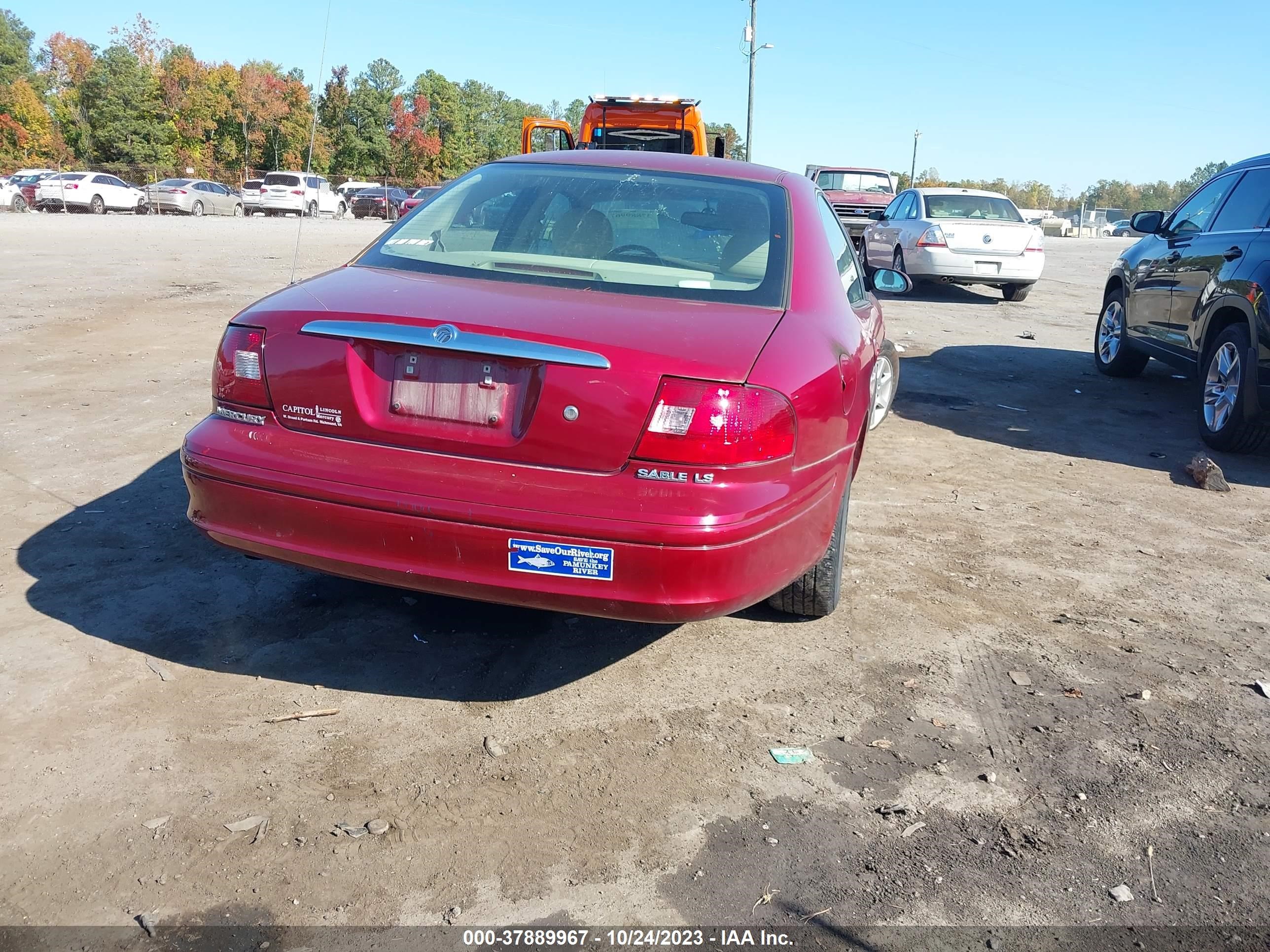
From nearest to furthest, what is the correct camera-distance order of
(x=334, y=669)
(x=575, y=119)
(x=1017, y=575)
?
1. (x=334, y=669)
2. (x=1017, y=575)
3. (x=575, y=119)

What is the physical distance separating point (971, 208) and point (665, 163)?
40.5 feet

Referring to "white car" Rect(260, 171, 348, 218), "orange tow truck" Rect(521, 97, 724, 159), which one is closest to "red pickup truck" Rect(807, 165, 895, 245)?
"orange tow truck" Rect(521, 97, 724, 159)

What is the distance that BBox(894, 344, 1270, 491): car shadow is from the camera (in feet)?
22.3

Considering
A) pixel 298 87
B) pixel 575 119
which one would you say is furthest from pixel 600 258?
pixel 575 119

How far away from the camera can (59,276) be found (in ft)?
45.2

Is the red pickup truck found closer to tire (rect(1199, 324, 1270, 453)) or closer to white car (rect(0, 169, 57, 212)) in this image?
tire (rect(1199, 324, 1270, 453))

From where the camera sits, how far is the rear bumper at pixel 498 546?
2.77m

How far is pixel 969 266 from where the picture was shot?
14.5 meters

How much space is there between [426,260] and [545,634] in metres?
1.38

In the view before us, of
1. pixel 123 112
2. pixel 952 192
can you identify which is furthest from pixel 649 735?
pixel 123 112

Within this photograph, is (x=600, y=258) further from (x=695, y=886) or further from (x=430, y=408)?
(x=695, y=886)

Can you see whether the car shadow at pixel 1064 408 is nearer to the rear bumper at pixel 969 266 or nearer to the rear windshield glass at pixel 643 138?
the rear bumper at pixel 969 266


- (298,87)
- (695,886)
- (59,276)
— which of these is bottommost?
(695,886)

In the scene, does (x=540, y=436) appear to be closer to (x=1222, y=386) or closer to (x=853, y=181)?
(x=1222, y=386)
